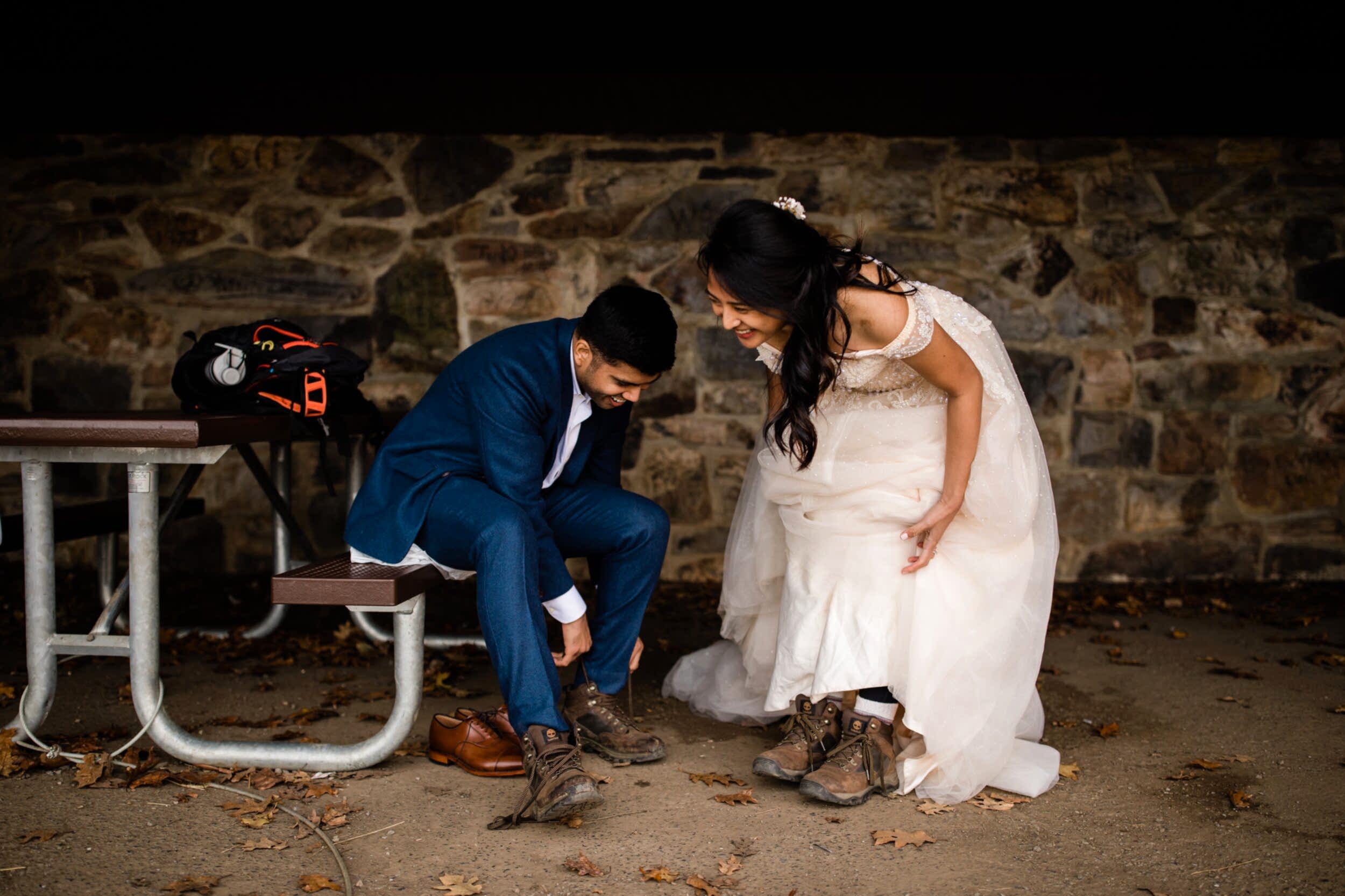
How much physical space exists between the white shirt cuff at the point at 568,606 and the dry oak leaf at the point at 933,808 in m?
0.92

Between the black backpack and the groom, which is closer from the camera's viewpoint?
the groom

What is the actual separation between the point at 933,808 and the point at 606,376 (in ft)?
4.20

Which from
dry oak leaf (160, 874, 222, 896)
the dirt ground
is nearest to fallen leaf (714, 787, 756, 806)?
the dirt ground

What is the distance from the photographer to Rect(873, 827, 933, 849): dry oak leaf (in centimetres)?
225

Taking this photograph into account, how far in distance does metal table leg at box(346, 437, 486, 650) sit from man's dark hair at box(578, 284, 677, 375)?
4.79 ft

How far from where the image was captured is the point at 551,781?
7.42 feet

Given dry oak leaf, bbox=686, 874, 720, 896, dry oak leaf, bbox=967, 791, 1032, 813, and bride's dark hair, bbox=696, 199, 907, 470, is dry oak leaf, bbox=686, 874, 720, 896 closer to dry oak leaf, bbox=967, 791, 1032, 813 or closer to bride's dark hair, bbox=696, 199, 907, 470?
dry oak leaf, bbox=967, 791, 1032, 813

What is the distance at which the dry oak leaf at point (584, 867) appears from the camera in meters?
2.08

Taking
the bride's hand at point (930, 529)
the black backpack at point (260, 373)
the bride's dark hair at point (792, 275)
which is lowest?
the bride's hand at point (930, 529)

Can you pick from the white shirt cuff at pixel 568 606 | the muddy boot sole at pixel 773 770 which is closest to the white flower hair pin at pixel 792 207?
the white shirt cuff at pixel 568 606

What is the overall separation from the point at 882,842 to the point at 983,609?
0.63m

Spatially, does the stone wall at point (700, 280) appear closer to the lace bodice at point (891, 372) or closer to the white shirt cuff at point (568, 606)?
the lace bodice at point (891, 372)

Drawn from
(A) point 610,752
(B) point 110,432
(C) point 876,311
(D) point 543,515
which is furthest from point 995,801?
(B) point 110,432

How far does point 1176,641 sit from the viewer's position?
3.94 meters
